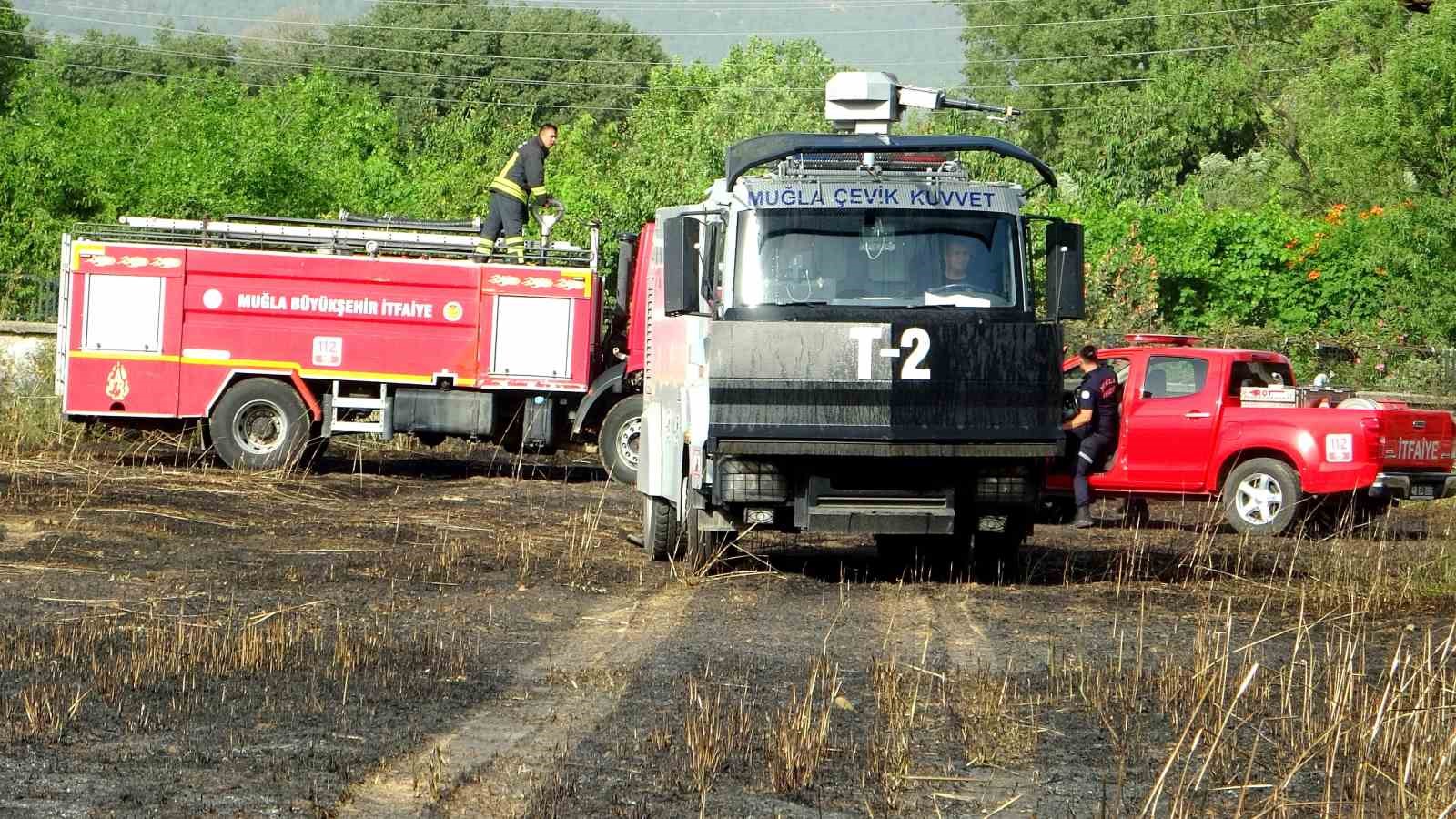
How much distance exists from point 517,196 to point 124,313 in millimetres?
4201

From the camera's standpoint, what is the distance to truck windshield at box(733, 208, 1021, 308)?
11750 millimetres

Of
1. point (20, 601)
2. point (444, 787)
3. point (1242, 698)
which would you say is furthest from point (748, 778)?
point (20, 601)

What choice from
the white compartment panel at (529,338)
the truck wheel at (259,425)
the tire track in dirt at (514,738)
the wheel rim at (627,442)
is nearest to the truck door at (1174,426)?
the wheel rim at (627,442)

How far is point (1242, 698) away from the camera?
8164mm

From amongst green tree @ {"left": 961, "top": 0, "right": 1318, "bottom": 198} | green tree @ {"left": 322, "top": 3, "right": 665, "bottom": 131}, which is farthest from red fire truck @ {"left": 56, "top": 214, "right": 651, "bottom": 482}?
green tree @ {"left": 322, "top": 3, "right": 665, "bottom": 131}

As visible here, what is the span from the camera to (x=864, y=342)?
11.3 m

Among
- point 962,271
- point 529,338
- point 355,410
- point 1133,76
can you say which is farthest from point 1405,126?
point 1133,76

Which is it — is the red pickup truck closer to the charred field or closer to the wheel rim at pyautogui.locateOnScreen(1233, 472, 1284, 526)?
the wheel rim at pyautogui.locateOnScreen(1233, 472, 1284, 526)

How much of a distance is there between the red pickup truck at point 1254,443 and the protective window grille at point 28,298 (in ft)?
48.5

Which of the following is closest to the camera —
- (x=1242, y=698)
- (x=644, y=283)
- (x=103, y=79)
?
(x=1242, y=698)

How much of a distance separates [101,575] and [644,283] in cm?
867

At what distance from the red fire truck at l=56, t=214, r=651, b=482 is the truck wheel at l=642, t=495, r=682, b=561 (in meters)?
5.93

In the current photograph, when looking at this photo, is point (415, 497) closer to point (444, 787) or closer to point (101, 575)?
point (101, 575)

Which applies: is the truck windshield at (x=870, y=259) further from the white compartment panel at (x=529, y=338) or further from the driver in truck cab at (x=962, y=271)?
the white compartment panel at (x=529, y=338)
